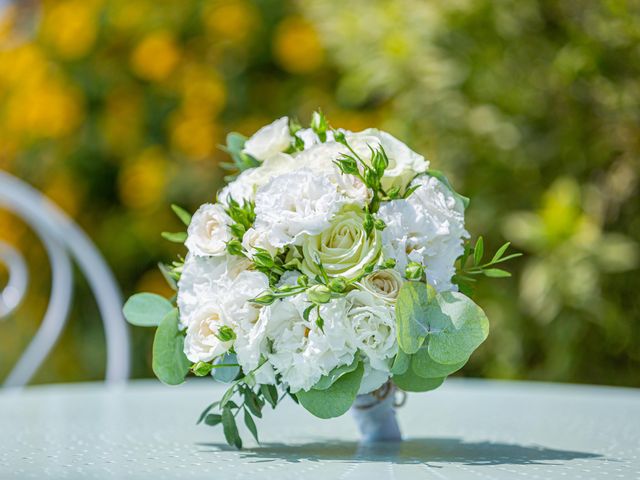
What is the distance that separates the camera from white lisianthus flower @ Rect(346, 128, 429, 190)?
3.12ft

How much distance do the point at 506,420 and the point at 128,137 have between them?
8.17 ft

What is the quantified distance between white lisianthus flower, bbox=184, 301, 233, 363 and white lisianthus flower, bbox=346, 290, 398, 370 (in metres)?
0.13

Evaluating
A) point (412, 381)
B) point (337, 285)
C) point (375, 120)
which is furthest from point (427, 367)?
point (375, 120)

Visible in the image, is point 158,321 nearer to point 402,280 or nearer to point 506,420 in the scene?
point 402,280

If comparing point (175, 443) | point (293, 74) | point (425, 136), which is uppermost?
point (293, 74)

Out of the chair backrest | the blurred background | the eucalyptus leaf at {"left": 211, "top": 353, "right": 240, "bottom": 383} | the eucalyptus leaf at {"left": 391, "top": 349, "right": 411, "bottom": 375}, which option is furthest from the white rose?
the blurred background

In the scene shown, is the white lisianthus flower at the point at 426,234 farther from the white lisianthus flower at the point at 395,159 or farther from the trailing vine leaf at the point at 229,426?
the trailing vine leaf at the point at 229,426

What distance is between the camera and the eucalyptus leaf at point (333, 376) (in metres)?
0.88

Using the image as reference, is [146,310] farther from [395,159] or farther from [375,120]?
[375,120]

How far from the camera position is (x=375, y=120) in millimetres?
3150

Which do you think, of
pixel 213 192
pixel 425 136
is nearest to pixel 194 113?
pixel 213 192

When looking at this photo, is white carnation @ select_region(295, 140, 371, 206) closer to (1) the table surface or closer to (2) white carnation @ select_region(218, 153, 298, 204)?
(2) white carnation @ select_region(218, 153, 298, 204)

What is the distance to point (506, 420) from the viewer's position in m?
1.36

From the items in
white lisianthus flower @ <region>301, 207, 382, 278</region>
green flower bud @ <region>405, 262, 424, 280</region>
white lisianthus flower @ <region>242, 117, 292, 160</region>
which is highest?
white lisianthus flower @ <region>242, 117, 292, 160</region>
